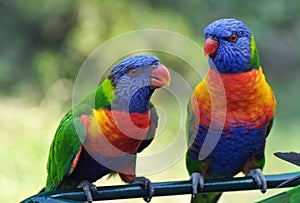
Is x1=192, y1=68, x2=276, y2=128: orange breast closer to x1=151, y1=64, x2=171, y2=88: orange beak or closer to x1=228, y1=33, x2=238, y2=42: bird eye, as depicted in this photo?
x1=228, y1=33, x2=238, y2=42: bird eye

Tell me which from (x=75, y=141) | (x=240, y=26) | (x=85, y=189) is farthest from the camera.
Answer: (x=240, y=26)

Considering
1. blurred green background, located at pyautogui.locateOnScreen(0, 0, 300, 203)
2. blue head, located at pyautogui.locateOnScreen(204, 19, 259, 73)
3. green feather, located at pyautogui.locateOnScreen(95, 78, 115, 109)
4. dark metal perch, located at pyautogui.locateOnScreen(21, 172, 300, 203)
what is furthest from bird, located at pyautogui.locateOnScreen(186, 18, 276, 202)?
blurred green background, located at pyautogui.locateOnScreen(0, 0, 300, 203)

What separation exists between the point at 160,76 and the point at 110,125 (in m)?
0.15

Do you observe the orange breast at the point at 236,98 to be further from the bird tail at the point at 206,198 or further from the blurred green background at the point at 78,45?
the blurred green background at the point at 78,45

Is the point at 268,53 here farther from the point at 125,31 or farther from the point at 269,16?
the point at 125,31

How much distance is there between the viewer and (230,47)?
1.37m

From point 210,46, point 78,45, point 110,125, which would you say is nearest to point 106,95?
point 110,125

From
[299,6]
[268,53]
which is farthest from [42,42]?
[299,6]

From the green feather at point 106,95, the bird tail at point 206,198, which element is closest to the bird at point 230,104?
the bird tail at point 206,198

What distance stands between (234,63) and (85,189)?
0.51 meters

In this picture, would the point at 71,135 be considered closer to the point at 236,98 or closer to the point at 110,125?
the point at 110,125

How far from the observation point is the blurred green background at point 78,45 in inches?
140

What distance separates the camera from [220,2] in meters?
4.59

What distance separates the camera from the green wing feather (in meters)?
1.26
